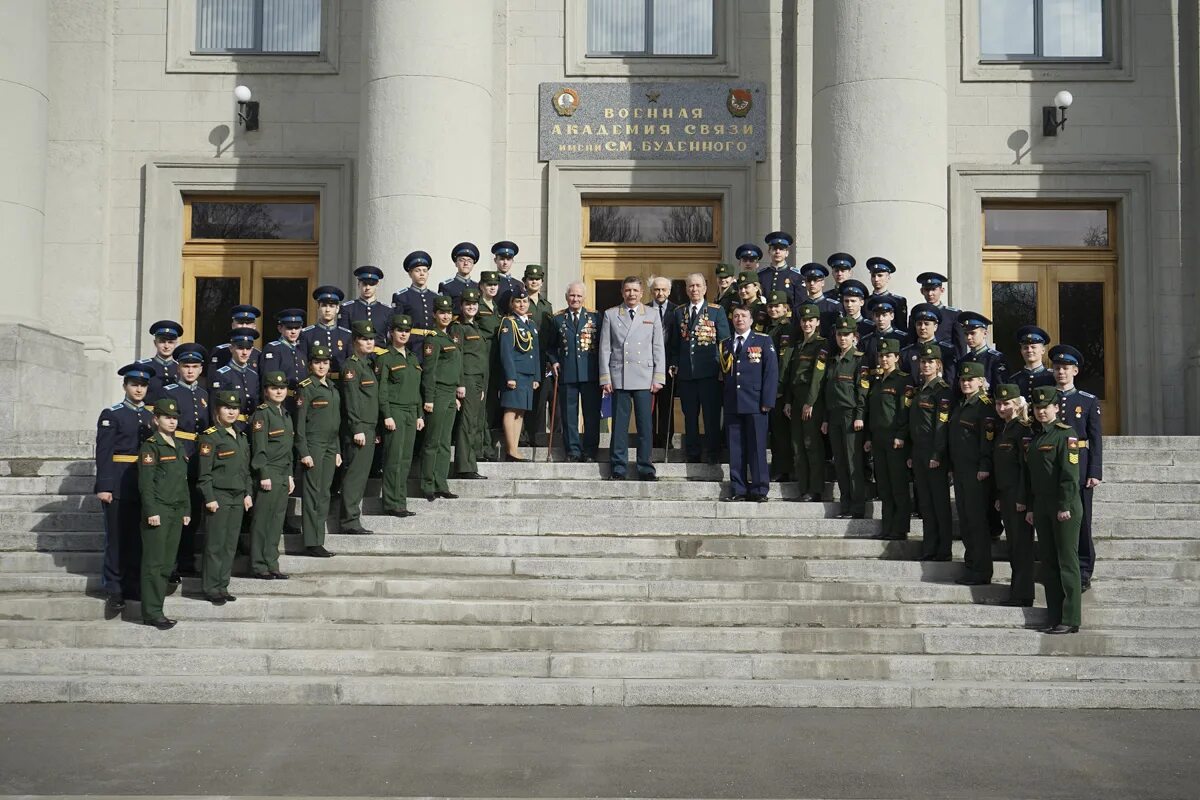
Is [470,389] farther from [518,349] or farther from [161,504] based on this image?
[161,504]

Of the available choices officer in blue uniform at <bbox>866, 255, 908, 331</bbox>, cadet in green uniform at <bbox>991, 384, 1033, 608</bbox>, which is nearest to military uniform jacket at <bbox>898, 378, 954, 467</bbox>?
cadet in green uniform at <bbox>991, 384, 1033, 608</bbox>

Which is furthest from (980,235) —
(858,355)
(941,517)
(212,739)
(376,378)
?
(212,739)

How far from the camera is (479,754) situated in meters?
7.57

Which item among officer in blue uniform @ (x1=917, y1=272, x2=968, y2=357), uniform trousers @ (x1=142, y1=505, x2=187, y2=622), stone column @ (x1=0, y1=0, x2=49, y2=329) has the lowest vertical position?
uniform trousers @ (x1=142, y1=505, x2=187, y2=622)

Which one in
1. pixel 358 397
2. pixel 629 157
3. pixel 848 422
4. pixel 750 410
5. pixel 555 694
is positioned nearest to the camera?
pixel 555 694

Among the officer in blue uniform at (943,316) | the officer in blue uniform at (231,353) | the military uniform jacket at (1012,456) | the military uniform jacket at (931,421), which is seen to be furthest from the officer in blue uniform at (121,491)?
the officer in blue uniform at (943,316)

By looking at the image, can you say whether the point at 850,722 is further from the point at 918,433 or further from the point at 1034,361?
the point at 1034,361

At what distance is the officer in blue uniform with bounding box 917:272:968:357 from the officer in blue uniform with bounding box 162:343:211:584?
6552mm

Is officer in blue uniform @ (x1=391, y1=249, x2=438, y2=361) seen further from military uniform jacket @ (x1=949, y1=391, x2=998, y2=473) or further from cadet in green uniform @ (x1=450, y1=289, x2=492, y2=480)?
military uniform jacket @ (x1=949, y1=391, x2=998, y2=473)

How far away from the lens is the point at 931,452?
11.3 m

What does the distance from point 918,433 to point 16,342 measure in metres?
9.94

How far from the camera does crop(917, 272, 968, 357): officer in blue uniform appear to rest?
12.8 metres

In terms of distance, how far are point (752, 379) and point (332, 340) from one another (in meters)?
3.84

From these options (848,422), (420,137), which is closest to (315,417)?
(848,422)
